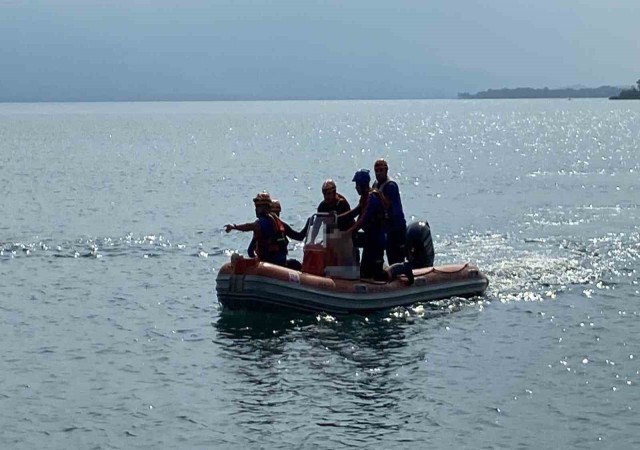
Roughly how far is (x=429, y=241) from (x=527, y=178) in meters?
34.3

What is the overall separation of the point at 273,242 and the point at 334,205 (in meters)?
1.23

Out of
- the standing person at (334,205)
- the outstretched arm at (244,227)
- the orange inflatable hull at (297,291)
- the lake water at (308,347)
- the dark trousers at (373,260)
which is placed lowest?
the lake water at (308,347)

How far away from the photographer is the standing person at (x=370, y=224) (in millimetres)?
19703

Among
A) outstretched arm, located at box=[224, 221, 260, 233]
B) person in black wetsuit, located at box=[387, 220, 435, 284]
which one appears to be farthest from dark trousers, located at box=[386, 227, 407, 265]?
outstretched arm, located at box=[224, 221, 260, 233]

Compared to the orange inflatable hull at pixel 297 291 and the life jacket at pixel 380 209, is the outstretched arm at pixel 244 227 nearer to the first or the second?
the orange inflatable hull at pixel 297 291

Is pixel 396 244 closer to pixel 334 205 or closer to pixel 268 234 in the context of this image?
pixel 334 205

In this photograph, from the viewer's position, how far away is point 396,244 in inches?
812

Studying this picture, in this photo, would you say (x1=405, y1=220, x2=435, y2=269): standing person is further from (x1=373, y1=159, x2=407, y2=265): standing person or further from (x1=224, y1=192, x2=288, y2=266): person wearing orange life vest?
(x1=224, y1=192, x2=288, y2=266): person wearing orange life vest

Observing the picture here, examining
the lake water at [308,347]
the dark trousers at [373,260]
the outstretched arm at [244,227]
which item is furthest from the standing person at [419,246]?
the outstretched arm at [244,227]

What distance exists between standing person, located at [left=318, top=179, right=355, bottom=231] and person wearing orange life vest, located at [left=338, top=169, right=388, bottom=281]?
121mm

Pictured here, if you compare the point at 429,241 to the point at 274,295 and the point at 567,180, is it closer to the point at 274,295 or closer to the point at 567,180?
the point at 274,295

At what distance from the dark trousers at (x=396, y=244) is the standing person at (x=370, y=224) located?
442 millimetres

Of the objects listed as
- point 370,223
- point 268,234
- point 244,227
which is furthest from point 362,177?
point 244,227

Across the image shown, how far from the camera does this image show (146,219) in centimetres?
3688
